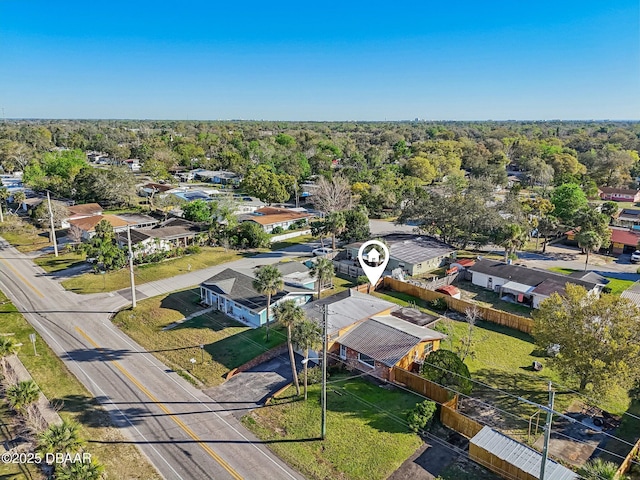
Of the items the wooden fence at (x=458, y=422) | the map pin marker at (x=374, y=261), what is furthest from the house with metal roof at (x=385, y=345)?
the map pin marker at (x=374, y=261)

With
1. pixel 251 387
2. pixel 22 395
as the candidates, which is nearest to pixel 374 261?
pixel 251 387

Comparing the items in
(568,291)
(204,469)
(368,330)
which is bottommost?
(204,469)

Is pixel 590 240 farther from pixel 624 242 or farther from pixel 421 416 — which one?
pixel 421 416

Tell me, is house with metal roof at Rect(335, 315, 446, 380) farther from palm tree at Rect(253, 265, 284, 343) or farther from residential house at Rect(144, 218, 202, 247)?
residential house at Rect(144, 218, 202, 247)

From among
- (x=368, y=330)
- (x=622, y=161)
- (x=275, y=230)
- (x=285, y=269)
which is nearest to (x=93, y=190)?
(x=275, y=230)

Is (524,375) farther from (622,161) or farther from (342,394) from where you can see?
(622,161)

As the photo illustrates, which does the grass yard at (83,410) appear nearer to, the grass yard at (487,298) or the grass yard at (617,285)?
the grass yard at (487,298)


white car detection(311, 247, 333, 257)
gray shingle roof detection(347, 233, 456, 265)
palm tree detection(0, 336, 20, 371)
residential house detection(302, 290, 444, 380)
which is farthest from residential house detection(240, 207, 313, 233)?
palm tree detection(0, 336, 20, 371)
